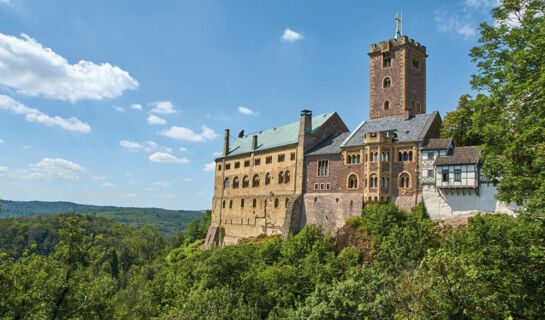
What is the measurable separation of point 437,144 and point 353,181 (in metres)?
10.4

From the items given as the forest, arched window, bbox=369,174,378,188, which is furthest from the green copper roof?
the forest

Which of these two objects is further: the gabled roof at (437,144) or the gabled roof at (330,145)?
the gabled roof at (330,145)

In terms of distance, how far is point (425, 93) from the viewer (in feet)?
175

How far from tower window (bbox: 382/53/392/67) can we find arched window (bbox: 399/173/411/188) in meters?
16.8

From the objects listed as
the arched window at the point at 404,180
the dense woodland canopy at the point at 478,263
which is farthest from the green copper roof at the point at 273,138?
the dense woodland canopy at the point at 478,263

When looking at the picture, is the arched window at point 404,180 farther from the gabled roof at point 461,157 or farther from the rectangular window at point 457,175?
the rectangular window at point 457,175

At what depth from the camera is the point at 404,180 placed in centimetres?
4322

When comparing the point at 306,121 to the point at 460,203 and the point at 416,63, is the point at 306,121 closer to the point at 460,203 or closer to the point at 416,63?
the point at 416,63

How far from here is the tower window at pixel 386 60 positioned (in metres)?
52.7

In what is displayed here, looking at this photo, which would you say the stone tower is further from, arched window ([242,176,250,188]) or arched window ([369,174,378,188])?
arched window ([242,176,250,188])

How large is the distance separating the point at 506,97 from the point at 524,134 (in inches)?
131

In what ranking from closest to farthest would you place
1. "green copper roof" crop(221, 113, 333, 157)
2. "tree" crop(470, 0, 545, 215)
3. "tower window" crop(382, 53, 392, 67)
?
"tree" crop(470, 0, 545, 215) → "tower window" crop(382, 53, 392, 67) → "green copper roof" crop(221, 113, 333, 157)

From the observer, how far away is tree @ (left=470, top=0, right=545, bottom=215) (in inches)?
678

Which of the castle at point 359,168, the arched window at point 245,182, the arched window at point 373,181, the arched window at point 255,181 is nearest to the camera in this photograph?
the castle at point 359,168
